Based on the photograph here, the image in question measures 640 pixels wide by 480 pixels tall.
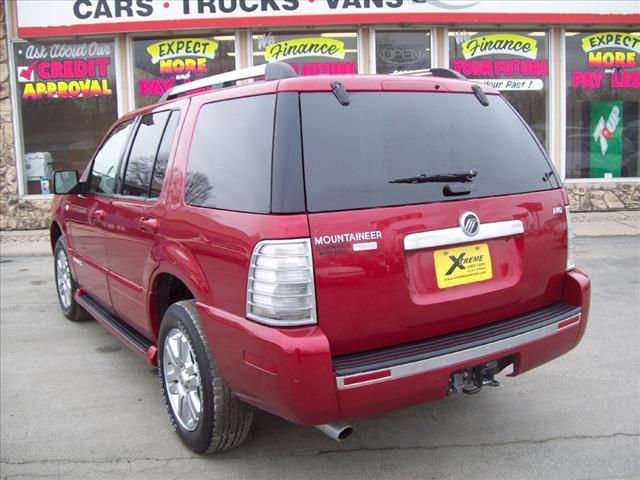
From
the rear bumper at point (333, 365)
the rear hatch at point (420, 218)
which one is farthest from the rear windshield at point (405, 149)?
the rear bumper at point (333, 365)

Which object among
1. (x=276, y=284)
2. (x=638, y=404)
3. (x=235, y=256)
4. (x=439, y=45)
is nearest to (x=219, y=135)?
(x=235, y=256)

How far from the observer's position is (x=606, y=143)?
12.1 metres

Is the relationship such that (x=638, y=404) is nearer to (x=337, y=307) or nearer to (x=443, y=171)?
(x=443, y=171)

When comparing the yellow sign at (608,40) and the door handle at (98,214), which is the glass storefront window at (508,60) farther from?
the door handle at (98,214)

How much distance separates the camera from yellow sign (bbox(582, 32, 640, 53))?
11.6 meters

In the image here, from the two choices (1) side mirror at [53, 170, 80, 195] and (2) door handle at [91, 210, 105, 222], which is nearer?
(2) door handle at [91, 210, 105, 222]

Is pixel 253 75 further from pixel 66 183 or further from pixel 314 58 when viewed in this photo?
pixel 314 58

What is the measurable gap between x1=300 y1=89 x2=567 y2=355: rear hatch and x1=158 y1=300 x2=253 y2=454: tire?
68 cm

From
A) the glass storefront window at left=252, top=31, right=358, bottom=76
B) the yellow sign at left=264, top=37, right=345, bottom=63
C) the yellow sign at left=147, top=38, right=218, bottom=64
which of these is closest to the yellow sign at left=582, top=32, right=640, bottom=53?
the glass storefront window at left=252, top=31, right=358, bottom=76

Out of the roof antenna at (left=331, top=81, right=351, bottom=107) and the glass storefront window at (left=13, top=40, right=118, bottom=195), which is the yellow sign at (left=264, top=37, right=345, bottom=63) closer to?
the glass storefront window at (left=13, top=40, right=118, bottom=195)

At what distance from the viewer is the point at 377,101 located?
111 inches

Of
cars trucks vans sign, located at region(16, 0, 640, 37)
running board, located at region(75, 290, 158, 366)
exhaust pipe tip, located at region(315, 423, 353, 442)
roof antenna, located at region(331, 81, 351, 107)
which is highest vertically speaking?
cars trucks vans sign, located at region(16, 0, 640, 37)

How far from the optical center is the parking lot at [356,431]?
2.99 metres

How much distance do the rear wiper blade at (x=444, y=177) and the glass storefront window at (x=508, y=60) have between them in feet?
30.3
